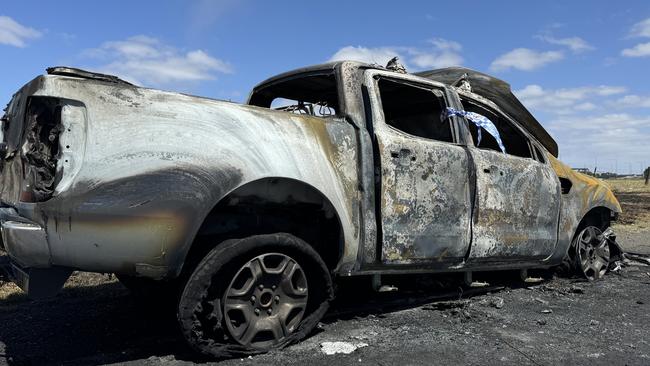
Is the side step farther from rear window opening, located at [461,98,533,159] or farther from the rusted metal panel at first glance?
rear window opening, located at [461,98,533,159]

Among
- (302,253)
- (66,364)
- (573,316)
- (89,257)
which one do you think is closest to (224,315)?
(302,253)

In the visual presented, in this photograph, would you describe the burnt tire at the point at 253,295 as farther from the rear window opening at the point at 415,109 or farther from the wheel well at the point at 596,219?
the wheel well at the point at 596,219

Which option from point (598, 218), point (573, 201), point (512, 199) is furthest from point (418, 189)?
point (598, 218)

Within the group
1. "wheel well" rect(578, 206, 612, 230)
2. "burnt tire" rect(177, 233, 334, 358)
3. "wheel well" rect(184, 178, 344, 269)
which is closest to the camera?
"burnt tire" rect(177, 233, 334, 358)

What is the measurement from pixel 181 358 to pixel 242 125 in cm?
156

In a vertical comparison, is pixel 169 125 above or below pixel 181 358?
above

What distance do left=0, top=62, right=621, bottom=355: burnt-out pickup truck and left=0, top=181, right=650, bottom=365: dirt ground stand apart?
1.26ft

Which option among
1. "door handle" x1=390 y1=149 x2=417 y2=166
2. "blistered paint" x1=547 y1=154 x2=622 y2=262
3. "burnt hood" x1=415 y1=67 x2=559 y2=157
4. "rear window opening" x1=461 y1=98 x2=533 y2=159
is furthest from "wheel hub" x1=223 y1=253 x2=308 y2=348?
"blistered paint" x1=547 y1=154 x2=622 y2=262

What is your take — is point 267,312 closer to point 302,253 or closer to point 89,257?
point 302,253

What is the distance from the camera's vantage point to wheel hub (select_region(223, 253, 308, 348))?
328 cm

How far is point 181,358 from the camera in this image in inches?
132

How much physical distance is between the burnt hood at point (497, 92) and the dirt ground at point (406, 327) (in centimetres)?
172

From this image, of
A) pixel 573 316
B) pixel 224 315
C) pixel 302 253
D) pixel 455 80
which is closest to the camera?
pixel 224 315

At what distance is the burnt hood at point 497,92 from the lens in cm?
530
